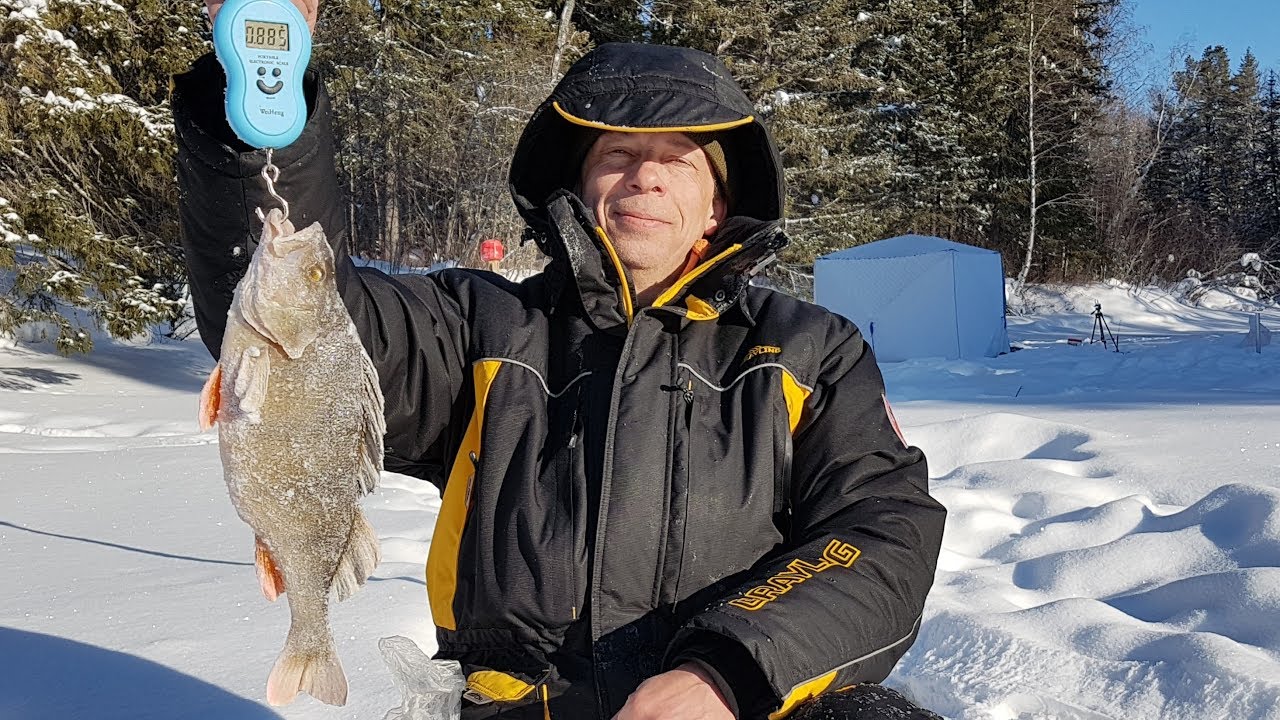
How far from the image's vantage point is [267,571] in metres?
1.70

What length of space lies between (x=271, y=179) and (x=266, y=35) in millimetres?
236

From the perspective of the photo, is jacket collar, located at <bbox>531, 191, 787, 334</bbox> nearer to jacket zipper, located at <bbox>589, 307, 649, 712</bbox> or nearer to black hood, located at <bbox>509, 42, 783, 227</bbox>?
black hood, located at <bbox>509, 42, 783, 227</bbox>

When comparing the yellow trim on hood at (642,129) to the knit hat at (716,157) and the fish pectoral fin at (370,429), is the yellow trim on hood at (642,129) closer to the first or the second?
the knit hat at (716,157)

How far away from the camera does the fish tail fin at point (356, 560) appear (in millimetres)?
1736

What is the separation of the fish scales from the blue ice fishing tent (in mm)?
14129

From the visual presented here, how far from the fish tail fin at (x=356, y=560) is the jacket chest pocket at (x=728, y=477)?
0.58 meters

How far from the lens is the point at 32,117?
30.3 feet

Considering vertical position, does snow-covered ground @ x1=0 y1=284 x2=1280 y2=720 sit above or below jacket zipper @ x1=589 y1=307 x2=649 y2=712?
below

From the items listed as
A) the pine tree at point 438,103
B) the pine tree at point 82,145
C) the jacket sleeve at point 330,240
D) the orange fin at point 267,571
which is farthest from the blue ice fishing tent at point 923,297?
the orange fin at point 267,571

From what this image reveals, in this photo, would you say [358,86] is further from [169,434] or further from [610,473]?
[610,473]

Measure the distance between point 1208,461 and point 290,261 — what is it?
17.7ft

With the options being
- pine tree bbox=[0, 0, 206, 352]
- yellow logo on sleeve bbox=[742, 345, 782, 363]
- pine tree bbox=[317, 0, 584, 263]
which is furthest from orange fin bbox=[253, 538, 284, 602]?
pine tree bbox=[317, 0, 584, 263]

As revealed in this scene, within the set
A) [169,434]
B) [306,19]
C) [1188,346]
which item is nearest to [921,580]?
[306,19]

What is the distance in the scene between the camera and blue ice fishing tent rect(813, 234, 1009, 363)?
49.6 feet
